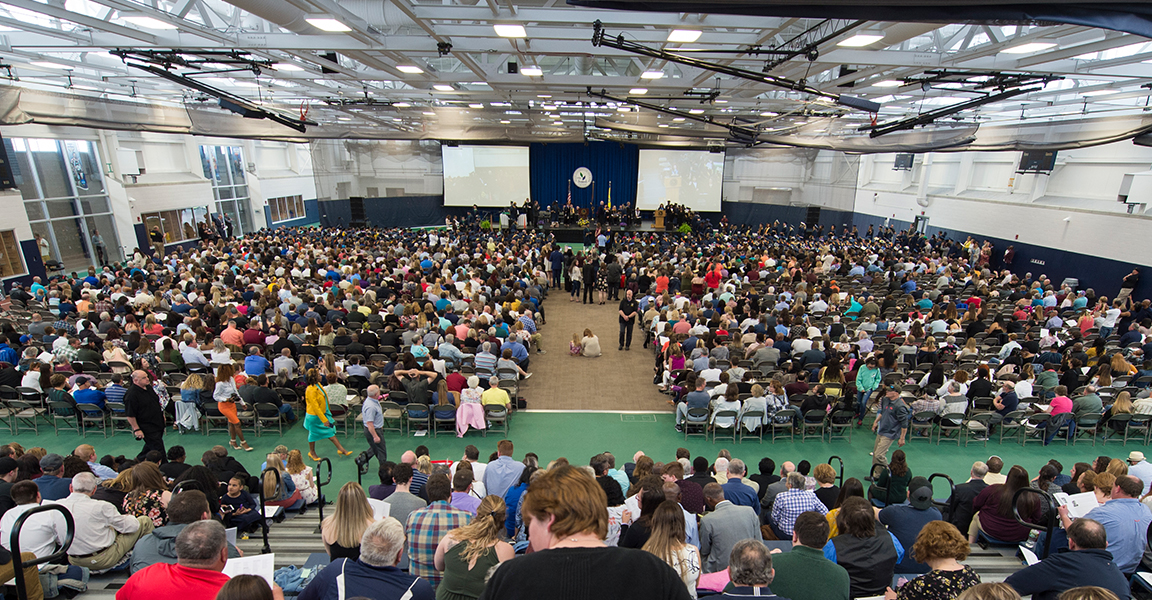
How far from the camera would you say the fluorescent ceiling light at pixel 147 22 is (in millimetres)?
7824

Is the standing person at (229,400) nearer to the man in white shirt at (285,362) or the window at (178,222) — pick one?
the man in white shirt at (285,362)

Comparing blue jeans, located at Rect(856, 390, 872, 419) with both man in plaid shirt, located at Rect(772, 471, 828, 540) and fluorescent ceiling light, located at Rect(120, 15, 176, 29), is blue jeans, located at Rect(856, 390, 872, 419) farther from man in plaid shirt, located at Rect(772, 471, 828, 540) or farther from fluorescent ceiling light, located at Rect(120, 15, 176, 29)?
fluorescent ceiling light, located at Rect(120, 15, 176, 29)

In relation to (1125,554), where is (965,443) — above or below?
below

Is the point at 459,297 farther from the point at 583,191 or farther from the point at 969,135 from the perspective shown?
the point at 583,191

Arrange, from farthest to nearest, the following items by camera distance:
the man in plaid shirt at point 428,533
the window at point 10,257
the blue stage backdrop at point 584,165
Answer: the blue stage backdrop at point 584,165, the window at point 10,257, the man in plaid shirt at point 428,533

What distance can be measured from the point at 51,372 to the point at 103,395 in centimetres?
112

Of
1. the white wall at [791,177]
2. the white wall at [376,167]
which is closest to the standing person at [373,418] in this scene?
the white wall at [376,167]

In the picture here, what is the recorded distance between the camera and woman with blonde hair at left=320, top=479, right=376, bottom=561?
3.71m

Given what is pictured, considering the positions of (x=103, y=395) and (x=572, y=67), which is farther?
(x=572, y=67)

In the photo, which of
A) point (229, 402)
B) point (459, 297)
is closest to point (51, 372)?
point (229, 402)

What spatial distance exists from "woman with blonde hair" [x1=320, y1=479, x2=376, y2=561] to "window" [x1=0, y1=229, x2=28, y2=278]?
816 inches

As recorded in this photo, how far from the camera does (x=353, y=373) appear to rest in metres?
8.79

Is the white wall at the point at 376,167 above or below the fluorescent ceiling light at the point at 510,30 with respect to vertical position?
below

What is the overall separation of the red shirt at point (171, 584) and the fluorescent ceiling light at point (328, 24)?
6.83m
